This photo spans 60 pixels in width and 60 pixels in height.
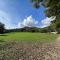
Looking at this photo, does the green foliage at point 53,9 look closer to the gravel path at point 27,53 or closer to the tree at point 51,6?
the tree at point 51,6

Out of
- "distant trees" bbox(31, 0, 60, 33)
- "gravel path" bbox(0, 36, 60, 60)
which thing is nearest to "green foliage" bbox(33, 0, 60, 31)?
"distant trees" bbox(31, 0, 60, 33)

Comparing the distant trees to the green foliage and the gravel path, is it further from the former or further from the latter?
the gravel path

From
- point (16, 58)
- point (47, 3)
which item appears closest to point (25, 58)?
point (16, 58)

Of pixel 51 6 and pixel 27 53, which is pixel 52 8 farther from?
pixel 27 53

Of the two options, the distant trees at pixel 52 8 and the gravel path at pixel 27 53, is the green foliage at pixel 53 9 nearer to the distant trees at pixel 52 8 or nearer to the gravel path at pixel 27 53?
the distant trees at pixel 52 8

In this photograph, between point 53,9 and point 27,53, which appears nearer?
point 27,53

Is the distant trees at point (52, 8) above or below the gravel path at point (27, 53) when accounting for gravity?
above

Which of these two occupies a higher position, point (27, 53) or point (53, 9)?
point (53, 9)

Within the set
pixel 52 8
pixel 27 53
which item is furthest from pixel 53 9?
pixel 27 53

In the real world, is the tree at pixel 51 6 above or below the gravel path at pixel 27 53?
above

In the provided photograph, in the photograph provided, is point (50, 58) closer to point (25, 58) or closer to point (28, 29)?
point (25, 58)

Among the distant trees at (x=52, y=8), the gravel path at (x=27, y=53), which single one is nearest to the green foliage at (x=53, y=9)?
the distant trees at (x=52, y=8)

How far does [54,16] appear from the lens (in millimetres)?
21656

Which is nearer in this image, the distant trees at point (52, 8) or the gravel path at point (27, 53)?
the gravel path at point (27, 53)
